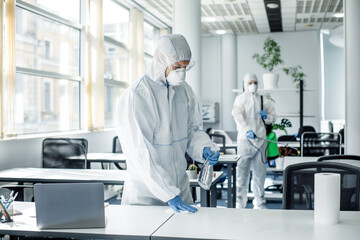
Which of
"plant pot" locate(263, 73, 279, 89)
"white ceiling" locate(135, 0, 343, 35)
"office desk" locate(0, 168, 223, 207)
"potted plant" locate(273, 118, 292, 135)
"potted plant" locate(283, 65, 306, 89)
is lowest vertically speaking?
"office desk" locate(0, 168, 223, 207)

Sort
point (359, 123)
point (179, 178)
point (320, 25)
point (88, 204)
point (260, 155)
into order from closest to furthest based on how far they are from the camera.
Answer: point (88, 204) < point (179, 178) < point (260, 155) < point (359, 123) < point (320, 25)

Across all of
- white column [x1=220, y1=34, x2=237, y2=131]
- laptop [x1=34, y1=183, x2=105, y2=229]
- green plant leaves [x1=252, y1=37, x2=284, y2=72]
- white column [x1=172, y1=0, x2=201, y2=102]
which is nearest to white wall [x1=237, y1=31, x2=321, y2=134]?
white column [x1=220, y1=34, x2=237, y2=131]

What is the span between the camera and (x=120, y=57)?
6.99 metres

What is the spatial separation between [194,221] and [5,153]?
2.71m

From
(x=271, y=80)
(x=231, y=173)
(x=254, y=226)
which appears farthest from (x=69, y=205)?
(x=271, y=80)

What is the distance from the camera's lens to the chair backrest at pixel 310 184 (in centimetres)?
207

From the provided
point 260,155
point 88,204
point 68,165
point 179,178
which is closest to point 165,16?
point 260,155

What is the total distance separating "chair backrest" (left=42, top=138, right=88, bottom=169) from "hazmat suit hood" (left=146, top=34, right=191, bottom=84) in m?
2.02

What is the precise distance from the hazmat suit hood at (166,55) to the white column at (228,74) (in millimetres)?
7807

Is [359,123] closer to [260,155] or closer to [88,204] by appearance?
[260,155]

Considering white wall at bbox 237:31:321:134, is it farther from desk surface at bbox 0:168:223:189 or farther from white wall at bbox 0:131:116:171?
desk surface at bbox 0:168:223:189

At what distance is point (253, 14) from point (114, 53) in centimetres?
292

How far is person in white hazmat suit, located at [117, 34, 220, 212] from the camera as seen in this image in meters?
2.02

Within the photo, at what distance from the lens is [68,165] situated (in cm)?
405
